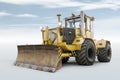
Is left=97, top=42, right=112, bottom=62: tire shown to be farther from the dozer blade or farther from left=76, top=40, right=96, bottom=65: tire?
the dozer blade

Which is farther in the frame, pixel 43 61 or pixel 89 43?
pixel 89 43

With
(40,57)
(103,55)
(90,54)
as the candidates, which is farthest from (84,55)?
(103,55)

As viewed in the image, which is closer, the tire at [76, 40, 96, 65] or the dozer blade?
the dozer blade

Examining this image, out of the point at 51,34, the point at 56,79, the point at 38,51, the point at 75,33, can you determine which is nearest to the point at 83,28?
the point at 75,33

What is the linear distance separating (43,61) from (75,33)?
8.17 feet

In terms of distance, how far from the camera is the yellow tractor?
11414 mm

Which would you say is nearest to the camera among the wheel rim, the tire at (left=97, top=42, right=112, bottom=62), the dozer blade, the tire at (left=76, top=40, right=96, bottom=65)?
the dozer blade

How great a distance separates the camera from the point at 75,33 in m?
13.3

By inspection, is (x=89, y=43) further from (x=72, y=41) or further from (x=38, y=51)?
(x=38, y=51)

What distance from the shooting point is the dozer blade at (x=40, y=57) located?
36.3 ft

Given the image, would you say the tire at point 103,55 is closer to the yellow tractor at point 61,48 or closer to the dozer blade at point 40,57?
the yellow tractor at point 61,48

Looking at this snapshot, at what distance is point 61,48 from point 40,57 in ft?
3.45

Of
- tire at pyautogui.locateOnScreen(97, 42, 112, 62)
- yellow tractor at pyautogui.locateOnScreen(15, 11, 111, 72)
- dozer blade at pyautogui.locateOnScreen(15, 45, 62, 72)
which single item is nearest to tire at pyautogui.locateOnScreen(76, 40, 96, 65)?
yellow tractor at pyautogui.locateOnScreen(15, 11, 111, 72)

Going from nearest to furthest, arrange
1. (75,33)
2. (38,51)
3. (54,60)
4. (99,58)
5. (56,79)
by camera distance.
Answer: (56,79), (54,60), (38,51), (75,33), (99,58)
